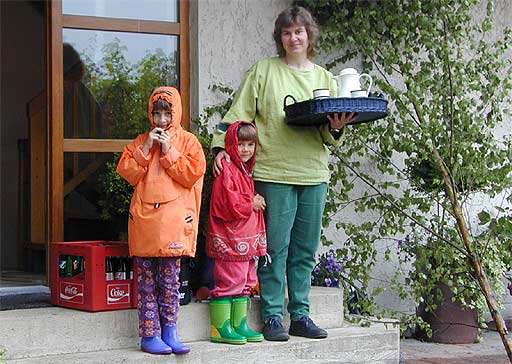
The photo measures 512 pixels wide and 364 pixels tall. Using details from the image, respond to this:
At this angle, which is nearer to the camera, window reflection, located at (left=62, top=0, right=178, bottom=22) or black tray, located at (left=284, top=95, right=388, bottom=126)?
black tray, located at (left=284, top=95, right=388, bottom=126)

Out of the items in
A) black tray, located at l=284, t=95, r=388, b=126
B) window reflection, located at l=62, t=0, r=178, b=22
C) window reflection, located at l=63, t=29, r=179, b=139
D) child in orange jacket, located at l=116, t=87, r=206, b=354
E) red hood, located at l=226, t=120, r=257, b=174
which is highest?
window reflection, located at l=62, t=0, r=178, b=22

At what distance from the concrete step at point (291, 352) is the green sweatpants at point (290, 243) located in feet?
0.67

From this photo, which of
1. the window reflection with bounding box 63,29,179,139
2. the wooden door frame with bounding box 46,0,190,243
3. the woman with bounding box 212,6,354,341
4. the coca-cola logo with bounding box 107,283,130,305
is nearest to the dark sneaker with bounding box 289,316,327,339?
the woman with bounding box 212,6,354,341

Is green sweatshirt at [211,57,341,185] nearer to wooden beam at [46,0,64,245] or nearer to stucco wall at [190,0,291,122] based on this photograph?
stucco wall at [190,0,291,122]

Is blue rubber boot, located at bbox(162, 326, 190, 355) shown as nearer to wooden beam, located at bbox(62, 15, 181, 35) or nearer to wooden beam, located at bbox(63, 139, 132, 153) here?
wooden beam, located at bbox(63, 139, 132, 153)

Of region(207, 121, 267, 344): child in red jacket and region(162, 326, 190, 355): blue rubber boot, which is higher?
region(207, 121, 267, 344): child in red jacket

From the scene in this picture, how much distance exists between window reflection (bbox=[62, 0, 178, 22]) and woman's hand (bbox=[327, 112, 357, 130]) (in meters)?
1.61

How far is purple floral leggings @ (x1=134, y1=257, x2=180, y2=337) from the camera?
13.9ft

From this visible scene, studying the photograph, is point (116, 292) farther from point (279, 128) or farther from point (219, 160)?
point (279, 128)

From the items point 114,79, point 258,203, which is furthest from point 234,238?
point 114,79

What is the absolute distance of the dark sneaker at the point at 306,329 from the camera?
15.5 feet

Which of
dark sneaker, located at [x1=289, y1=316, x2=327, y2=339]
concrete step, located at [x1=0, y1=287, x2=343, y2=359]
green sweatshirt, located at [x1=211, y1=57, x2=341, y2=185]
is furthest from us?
dark sneaker, located at [x1=289, y1=316, x2=327, y2=339]

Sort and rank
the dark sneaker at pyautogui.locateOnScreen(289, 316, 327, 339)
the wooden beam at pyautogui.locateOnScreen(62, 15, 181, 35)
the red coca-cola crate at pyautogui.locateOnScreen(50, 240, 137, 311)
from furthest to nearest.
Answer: the wooden beam at pyautogui.locateOnScreen(62, 15, 181, 35)
the dark sneaker at pyautogui.locateOnScreen(289, 316, 327, 339)
the red coca-cola crate at pyautogui.locateOnScreen(50, 240, 137, 311)

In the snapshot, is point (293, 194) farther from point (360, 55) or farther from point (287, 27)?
point (360, 55)
